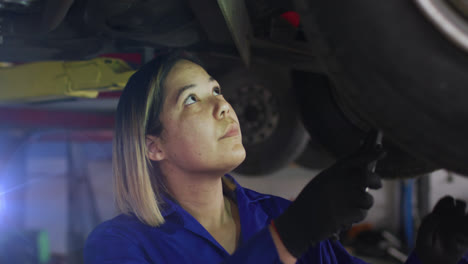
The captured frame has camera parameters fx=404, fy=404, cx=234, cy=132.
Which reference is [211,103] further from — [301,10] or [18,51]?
[18,51]

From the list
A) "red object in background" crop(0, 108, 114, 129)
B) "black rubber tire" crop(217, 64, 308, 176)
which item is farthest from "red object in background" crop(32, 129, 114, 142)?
"black rubber tire" crop(217, 64, 308, 176)

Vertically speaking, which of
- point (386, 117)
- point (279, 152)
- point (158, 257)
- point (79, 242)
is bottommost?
point (79, 242)

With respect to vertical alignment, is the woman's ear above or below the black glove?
above

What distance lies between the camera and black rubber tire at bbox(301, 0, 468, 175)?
421mm

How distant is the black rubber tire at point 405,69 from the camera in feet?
1.38

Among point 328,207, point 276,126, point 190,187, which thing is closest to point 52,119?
point 276,126

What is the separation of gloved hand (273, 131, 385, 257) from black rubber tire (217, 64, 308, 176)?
0.42m

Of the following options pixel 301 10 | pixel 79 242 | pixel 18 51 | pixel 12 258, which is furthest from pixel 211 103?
pixel 79 242

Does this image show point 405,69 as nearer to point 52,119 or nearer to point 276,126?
point 276,126

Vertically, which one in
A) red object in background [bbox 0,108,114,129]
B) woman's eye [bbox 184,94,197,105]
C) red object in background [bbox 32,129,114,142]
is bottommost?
red object in background [bbox 32,129,114,142]

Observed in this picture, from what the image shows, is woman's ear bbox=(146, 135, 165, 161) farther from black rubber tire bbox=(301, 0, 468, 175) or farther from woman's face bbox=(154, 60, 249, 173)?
black rubber tire bbox=(301, 0, 468, 175)

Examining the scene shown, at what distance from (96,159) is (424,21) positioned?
2.22m

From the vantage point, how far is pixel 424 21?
16.7 inches

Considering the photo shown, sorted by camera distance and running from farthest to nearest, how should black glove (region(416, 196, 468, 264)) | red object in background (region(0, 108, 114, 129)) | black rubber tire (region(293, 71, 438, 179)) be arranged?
red object in background (region(0, 108, 114, 129)) → black rubber tire (region(293, 71, 438, 179)) → black glove (region(416, 196, 468, 264))
